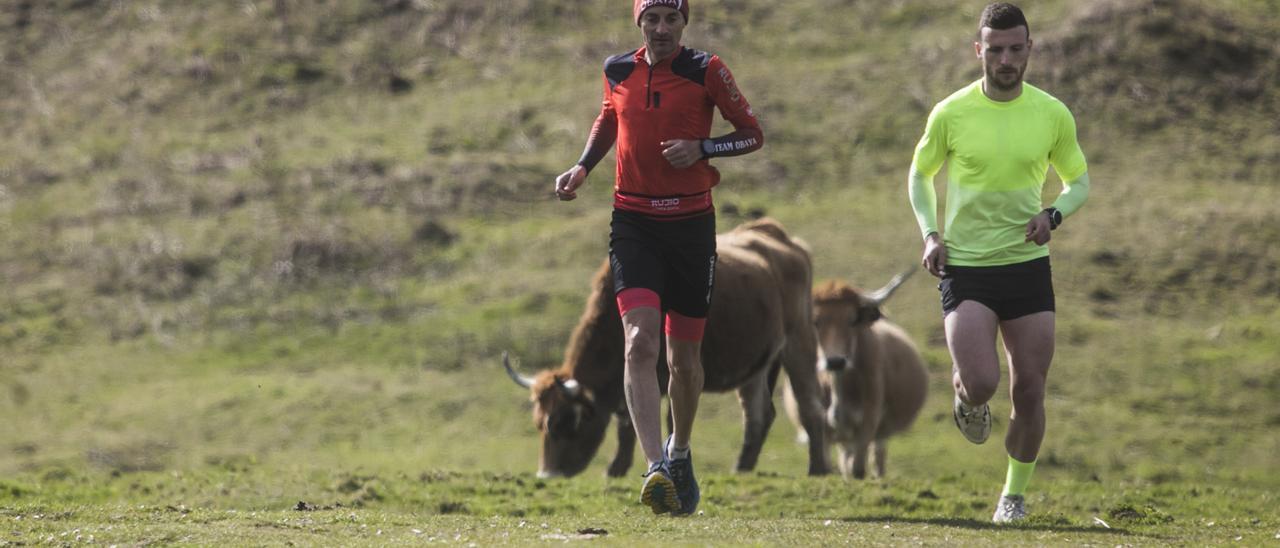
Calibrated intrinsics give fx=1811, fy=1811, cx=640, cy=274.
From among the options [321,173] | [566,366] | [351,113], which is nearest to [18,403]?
[321,173]

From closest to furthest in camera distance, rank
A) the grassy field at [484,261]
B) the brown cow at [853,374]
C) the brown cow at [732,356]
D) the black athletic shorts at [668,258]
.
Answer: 1. the black athletic shorts at [668,258]
2. the grassy field at [484,261]
3. the brown cow at [732,356]
4. the brown cow at [853,374]

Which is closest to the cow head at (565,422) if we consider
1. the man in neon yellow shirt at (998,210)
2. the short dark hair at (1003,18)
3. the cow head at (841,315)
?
the cow head at (841,315)

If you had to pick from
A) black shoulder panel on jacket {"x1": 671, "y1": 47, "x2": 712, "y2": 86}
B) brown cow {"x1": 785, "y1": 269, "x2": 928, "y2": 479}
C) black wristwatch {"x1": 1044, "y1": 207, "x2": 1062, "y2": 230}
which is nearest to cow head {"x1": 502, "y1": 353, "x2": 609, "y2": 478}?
brown cow {"x1": 785, "y1": 269, "x2": 928, "y2": 479}

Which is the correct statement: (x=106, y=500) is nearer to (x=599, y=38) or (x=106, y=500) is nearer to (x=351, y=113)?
(x=351, y=113)

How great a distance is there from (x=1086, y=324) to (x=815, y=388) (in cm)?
1148

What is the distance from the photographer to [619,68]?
9.05m

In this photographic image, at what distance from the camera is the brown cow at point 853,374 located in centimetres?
1684

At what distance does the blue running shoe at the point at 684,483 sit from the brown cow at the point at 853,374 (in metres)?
7.17

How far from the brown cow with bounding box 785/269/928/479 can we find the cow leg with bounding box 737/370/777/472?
1386 mm

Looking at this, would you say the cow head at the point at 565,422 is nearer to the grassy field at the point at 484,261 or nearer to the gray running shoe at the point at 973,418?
the grassy field at the point at 484,261

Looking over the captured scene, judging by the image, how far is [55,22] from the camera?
43.7m

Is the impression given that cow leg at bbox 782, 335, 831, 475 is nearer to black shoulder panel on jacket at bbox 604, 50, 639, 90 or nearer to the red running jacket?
the red running jacket

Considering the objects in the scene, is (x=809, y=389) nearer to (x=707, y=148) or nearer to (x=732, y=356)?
(x=732, y=356)

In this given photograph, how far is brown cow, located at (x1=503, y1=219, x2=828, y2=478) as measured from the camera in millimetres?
13812
